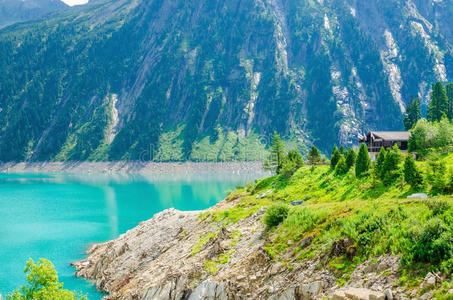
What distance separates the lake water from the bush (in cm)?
2442

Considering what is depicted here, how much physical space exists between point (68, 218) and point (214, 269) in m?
68.1

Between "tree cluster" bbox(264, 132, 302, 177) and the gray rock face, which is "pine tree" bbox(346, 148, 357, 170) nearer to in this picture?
"tree cluster" bbox(264, 132, 302, 177)

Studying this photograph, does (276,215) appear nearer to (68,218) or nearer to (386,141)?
(386,141)

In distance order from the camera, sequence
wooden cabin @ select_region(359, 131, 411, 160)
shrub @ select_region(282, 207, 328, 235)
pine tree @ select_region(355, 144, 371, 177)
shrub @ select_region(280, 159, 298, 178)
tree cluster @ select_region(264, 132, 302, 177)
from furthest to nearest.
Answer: wooden cabin @ select_region(359, 131, 411, 160), tree cluster @ select_region(264, 132, 302, 177), shrub @ select_region(280, 159, 298, 178), pine tree @ select_region(355, 144, 371, 177), shrub @ select_region(282, 207, 328, 235)

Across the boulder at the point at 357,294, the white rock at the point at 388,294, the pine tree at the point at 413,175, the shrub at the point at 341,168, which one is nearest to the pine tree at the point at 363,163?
the shrub at the point at 341,168

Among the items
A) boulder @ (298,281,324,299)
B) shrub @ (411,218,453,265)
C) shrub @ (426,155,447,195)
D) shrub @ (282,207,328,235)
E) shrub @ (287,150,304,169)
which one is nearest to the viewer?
shrub @ (411,218,453,265)

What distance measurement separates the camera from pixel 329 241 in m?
22.6

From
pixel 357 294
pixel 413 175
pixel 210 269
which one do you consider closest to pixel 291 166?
pixel 413 175

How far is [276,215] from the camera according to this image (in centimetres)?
2984

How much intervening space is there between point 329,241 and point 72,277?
39.1 meters

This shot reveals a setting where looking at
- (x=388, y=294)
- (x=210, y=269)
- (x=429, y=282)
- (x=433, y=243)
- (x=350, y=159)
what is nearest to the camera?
(x=429, y=282)

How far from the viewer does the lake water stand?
52.4 meters

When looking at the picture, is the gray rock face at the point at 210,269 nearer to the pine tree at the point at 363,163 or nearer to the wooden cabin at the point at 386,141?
the pine tree at the point at 363,163

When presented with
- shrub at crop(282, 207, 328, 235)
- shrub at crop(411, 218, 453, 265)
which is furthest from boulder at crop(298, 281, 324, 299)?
shrub at crop(282, 207, 328, 235)
